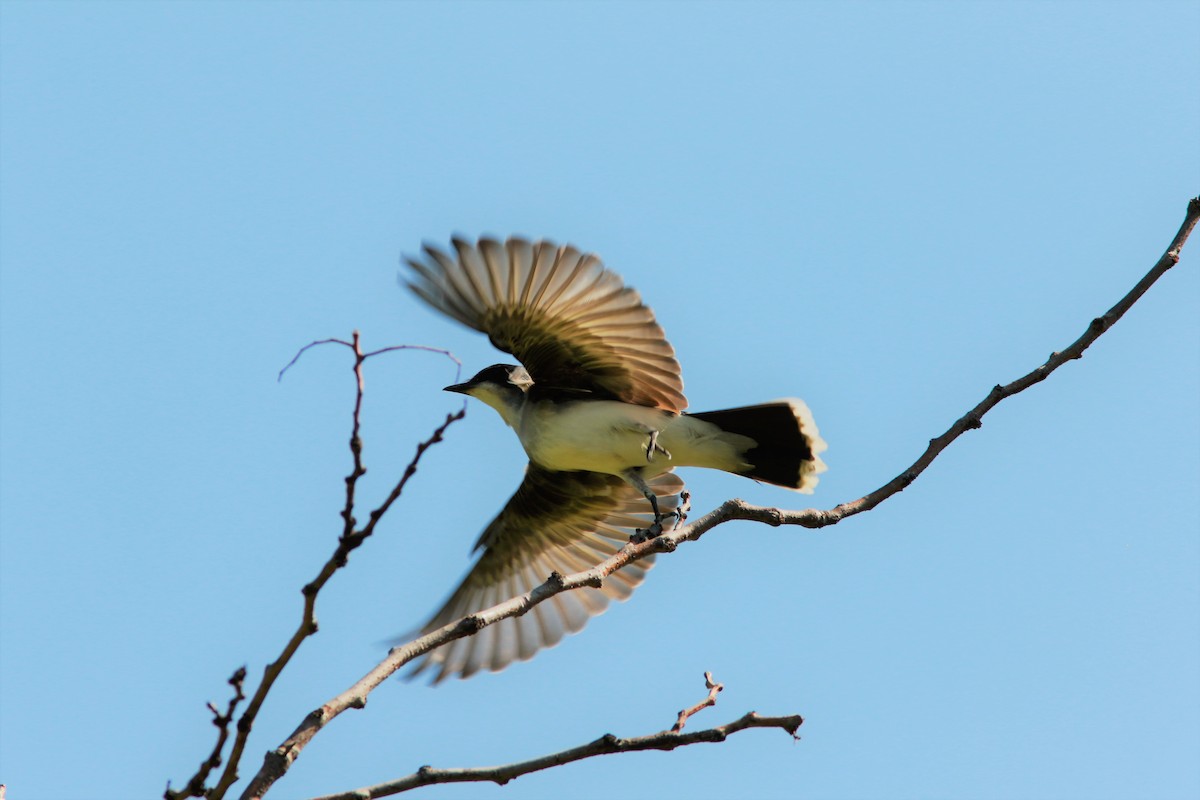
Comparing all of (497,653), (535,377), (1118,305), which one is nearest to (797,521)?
(1118,305)

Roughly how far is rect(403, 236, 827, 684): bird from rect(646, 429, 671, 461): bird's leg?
0.02 m

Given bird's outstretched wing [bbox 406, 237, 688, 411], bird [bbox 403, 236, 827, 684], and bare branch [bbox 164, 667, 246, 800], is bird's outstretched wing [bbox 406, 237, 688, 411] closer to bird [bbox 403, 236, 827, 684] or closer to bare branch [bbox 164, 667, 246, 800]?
bird [bbox 403, 236, 827, 684]

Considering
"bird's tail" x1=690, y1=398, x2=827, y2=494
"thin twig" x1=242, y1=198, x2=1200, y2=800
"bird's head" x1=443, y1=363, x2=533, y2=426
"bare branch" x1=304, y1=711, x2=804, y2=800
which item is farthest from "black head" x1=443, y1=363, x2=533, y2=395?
"bare branch" x1=304, y1=711, x2=804, y2=800

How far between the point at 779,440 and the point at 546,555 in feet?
7.74

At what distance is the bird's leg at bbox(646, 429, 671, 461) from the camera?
6.94 m

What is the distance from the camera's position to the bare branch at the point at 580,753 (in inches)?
128

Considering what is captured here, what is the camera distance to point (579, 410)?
7.46m

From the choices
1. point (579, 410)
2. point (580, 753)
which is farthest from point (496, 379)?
point (580, 753)

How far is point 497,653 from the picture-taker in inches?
322

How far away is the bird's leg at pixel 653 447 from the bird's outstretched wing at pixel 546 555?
2.75ft

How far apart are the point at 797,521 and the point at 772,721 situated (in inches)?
47.6

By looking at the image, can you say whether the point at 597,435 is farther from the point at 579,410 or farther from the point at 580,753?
the point at 580,753

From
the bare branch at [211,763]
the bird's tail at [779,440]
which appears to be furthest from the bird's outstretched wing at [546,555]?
the bare branch at [211,763]

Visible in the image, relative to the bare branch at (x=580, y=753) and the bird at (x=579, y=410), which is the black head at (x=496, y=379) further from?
the bare branch at (x=580, y=753)
